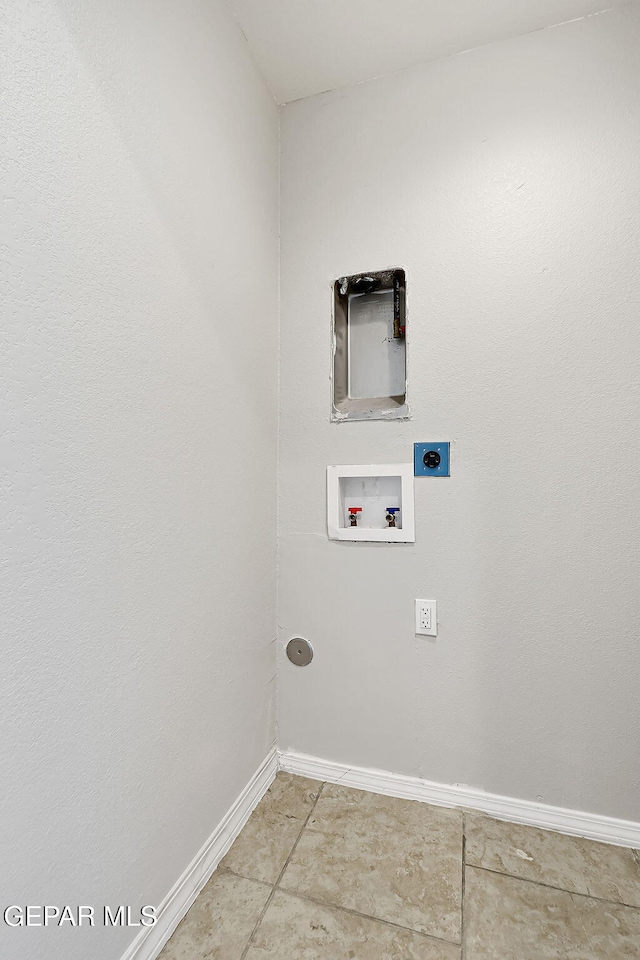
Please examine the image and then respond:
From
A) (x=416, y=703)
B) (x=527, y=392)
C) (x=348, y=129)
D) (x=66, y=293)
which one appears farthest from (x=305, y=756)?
(x=348, y=129)

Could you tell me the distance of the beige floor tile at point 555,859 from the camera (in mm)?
1200

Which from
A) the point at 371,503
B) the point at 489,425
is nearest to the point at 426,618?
the point at 371,503

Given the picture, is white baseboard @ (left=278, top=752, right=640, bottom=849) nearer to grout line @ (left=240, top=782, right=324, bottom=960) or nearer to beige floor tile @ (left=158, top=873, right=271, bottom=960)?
grout line @ (left=240, top=782, right=324, bottom=960)

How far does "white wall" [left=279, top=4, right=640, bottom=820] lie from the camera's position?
1.37m

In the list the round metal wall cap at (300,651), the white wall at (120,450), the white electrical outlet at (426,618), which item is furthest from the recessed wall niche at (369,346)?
the round metal wall cap at (300,651)

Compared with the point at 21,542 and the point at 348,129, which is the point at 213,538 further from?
the point at 348,129

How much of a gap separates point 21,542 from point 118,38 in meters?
1.01

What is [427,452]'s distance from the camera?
1.52 metres

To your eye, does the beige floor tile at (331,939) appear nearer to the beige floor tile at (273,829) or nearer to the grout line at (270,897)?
the grout line at (270,897)

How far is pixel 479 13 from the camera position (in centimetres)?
138

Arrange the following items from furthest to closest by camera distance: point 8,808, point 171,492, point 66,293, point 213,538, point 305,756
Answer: point 305,756, point 213,538, point 171,492, point 66,293, point 8,808

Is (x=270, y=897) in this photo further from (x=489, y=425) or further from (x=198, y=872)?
(x=489, y=425)

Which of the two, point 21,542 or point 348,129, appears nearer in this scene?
point 21,542

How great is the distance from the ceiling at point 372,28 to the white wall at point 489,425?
5 cm
